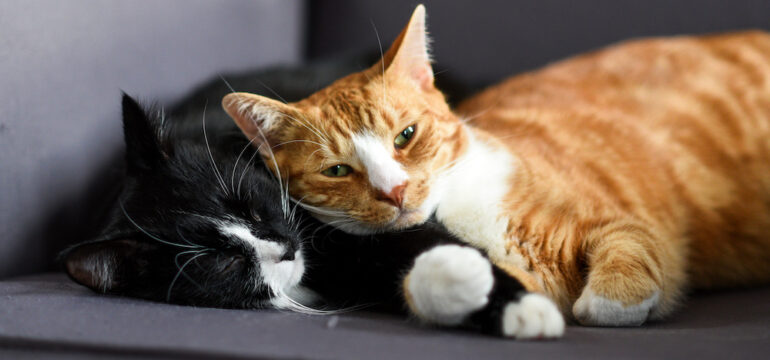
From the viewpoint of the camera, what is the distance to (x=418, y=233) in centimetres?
148

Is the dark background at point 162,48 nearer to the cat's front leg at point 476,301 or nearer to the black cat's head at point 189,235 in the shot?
the black cat's head at point 189,235

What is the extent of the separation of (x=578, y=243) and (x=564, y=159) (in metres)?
0.37

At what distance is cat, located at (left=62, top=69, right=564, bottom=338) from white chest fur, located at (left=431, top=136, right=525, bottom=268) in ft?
0.30

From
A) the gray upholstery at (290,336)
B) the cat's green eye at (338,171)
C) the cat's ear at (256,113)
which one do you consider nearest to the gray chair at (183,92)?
the gray upholstery at (290,336)

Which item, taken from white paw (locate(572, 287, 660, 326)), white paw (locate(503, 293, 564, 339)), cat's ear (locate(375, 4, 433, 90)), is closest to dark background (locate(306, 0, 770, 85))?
cat's ear (locate(375, 4, 433, 90))

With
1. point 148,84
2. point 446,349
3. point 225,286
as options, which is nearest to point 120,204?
point 225,286

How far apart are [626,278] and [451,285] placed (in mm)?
478

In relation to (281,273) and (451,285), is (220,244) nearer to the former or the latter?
(281,273)

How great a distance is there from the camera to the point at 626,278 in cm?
136

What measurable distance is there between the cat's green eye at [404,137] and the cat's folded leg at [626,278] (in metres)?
0.56

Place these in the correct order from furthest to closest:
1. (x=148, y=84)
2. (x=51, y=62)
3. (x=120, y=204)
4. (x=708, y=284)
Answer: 1. (x=148, y=84)
2. (x=708, y=284)
3. (x=51, y=62)
4. (x=120, y=204)

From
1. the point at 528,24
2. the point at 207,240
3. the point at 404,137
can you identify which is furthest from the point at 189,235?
the point at 528,24

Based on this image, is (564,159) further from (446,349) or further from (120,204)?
(120,204)

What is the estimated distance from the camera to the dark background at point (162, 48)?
5.22 ft
